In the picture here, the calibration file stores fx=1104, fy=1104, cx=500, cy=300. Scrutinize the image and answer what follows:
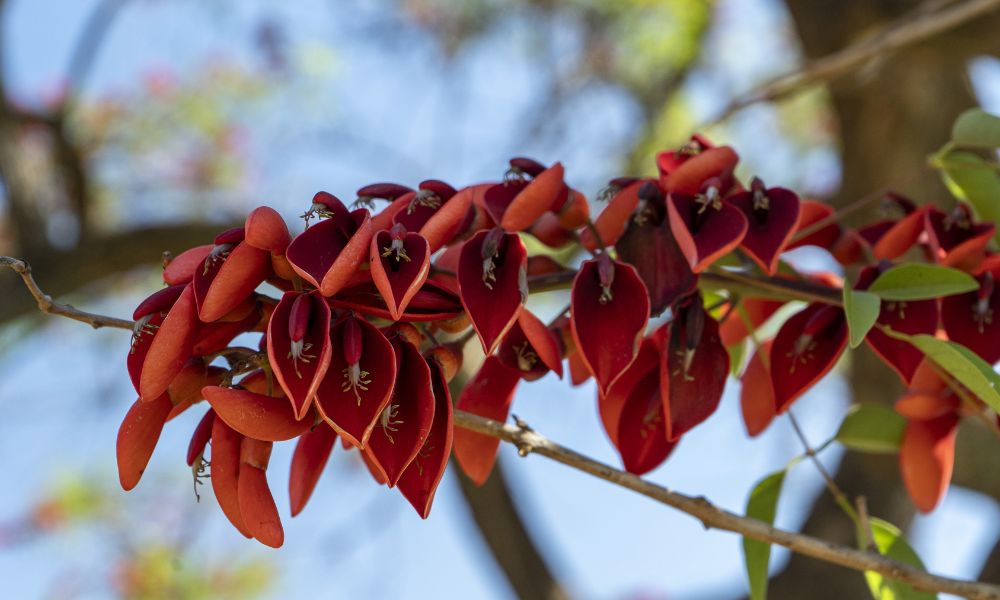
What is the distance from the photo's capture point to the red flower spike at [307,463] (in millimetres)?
495

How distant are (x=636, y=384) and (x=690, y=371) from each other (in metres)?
0.05

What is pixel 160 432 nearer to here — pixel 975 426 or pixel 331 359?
pixel 331 359

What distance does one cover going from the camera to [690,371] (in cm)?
52

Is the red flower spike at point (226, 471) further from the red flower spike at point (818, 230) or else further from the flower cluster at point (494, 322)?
the red flower spike at point (818, 230)

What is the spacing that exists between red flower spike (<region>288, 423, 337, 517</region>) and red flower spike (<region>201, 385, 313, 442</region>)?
7 centimetres

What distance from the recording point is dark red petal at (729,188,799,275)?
0.50m

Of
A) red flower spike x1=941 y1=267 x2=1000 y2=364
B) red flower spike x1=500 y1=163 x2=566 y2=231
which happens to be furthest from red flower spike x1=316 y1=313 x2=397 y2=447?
red flower spike x1=941 y1=267 x2=1000 y2=364

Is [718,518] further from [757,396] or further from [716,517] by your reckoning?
[757,396]

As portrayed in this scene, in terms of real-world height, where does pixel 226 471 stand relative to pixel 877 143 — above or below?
above

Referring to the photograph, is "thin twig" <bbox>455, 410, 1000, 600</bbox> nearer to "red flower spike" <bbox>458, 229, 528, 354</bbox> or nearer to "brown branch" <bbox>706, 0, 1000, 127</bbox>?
"red flower spike" <bbox>458, 229, 528, 354</bbox>

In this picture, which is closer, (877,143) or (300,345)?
(300,345)

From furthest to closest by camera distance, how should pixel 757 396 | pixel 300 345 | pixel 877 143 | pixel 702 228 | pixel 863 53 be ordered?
1. pixel 877 143
2. pixel 863 53
3. pixel 757 396
4. pixel 702 228
5. pixel 300 345

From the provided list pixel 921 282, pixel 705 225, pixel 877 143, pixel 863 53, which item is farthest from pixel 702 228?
pixel 877 143

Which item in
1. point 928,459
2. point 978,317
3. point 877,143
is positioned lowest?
point 877,143
